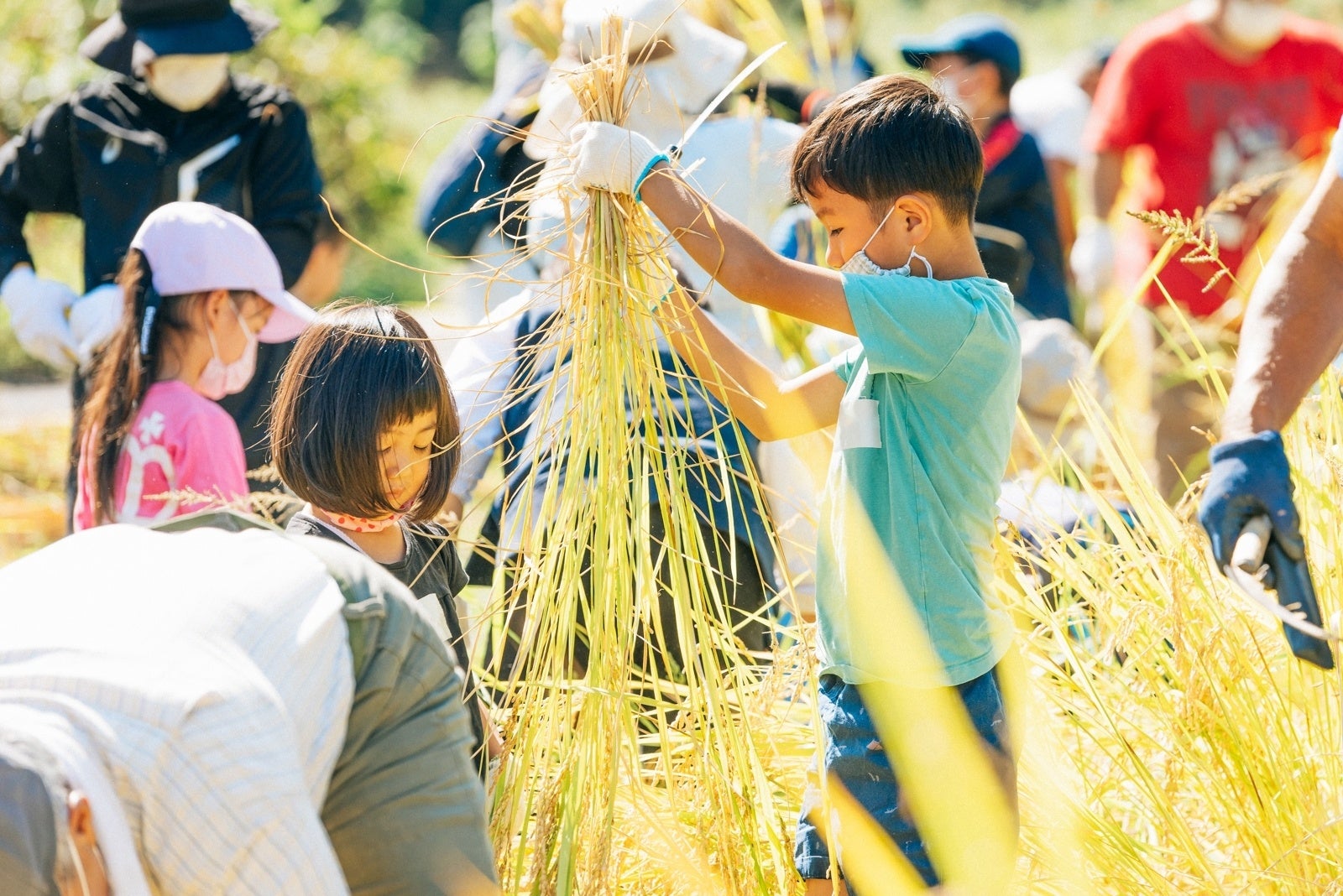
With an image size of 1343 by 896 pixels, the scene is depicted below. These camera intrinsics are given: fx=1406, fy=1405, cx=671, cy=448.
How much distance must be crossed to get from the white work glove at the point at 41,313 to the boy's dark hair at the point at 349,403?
166 centimetres

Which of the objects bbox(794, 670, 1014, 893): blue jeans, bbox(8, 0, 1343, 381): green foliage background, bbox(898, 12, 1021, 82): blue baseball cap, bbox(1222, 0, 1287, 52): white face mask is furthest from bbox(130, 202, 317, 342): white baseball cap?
bbox(8, 0, 1343, 381): green foliage background

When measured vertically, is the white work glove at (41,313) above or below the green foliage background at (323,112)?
above

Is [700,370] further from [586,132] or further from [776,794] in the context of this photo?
[776,794]

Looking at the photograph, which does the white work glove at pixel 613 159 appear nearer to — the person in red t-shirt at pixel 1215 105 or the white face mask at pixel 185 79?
the white face mask at pixel 185 79

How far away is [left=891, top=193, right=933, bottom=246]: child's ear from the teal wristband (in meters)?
0.27

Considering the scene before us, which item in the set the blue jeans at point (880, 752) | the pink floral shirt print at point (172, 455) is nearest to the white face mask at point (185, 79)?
the pink floral shirt print at point (172, 455)

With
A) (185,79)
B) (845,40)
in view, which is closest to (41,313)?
(185,79)

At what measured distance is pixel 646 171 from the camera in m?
1.51

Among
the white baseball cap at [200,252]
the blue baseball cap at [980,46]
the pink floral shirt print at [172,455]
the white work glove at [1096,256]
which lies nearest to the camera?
the pink floral shirt print at [172,455]

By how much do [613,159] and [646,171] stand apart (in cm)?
4

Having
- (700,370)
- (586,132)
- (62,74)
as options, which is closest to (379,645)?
(586,132)

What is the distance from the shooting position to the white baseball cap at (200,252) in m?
2.52

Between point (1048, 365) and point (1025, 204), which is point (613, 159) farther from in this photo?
point (1025, 204)

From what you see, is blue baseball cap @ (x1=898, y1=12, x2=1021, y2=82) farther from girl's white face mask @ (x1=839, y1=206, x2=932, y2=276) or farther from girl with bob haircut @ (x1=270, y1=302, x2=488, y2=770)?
girl with bob haircut @ (x1=270, y1=302, x2=488, y2=770)
